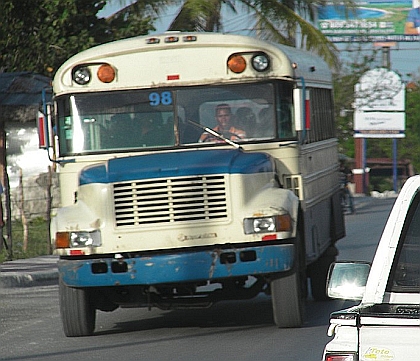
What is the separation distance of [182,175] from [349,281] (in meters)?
5.03

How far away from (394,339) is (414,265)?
1039mm

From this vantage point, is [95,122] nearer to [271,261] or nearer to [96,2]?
[271,261]

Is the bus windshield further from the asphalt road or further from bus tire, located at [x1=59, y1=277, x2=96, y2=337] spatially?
the asphalt road

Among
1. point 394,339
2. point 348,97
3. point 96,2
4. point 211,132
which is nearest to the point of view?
point 394,339

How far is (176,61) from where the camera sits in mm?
10836

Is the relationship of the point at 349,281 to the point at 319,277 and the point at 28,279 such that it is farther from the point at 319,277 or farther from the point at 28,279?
the point at 28,279

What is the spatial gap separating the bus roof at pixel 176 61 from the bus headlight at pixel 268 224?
5.23ft

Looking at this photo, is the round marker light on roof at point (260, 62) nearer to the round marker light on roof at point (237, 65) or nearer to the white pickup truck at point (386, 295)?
the round marker light on roof at point (237, 65)

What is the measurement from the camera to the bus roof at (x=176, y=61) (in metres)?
10.8

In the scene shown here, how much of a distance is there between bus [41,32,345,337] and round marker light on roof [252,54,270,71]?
0.5 inches

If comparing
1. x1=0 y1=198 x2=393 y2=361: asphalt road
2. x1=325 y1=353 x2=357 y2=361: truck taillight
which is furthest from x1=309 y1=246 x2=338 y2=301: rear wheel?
x1=325 y1=353 x2=357 y2=361: truck taillight

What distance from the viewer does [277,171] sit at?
10695mm

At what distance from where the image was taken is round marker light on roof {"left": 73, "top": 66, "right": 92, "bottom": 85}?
428 inches

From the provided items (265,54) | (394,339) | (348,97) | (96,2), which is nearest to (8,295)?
(265,54)
